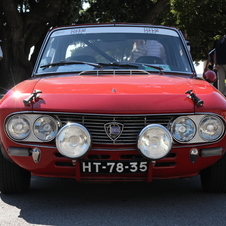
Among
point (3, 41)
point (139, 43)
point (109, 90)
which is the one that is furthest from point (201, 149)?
point (3, 41)

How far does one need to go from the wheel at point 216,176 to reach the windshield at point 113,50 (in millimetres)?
1222

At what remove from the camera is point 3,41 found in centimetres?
1747

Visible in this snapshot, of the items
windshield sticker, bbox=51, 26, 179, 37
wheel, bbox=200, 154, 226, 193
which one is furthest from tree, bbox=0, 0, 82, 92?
wheel, bbox=200, 154, 226, 193

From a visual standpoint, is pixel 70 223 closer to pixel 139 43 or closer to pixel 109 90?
pixel 109 90

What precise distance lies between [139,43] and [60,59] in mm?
897

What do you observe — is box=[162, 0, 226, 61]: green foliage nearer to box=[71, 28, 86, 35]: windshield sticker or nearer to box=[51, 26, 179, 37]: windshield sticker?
box=[51, 26, 179, 37]: windshield sticker

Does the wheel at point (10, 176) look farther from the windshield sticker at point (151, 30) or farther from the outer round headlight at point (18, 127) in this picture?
the windshield sticker at point (151, 30)

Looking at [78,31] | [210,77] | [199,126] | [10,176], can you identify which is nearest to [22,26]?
[78,31]

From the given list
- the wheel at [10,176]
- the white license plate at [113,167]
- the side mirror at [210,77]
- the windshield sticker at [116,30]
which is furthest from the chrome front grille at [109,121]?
the windshield sticker at [116,30]

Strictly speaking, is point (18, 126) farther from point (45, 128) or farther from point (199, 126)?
point (199, 126)

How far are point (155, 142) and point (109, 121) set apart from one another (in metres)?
0.38

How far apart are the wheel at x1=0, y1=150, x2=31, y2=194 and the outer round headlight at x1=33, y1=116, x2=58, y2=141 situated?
57cm

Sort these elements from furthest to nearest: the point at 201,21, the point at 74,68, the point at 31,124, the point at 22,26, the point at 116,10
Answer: the point at 201,21 → the point at 116,10 → the point at 22,26 → the point at 74,68 → the point at 31,124

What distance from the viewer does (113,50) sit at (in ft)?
16.4
